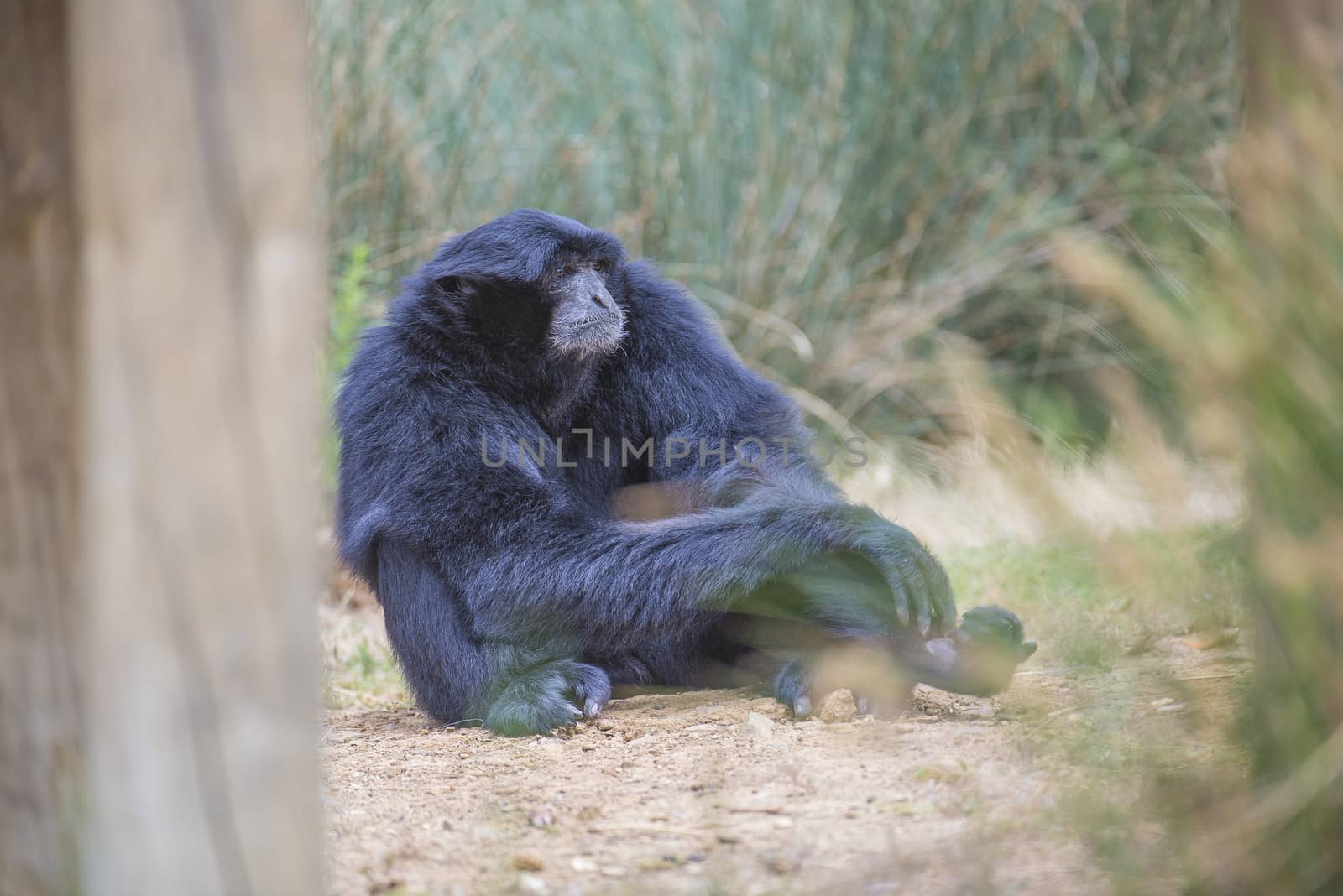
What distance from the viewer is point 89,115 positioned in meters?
1.86

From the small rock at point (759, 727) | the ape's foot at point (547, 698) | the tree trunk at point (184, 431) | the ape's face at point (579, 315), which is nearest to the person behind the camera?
the tree trunk at point (184, 431)

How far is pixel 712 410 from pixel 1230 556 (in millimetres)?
2467

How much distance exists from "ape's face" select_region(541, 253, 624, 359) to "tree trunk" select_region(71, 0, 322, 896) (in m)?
2.99

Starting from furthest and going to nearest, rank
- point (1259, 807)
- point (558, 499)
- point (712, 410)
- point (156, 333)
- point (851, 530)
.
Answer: point (712, 410), point (558, 499), point (851, 530), point (1259, 807), point (156, 333)

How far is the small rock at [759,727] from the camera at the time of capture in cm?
379

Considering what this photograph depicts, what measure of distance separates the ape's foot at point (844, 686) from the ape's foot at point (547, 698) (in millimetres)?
668

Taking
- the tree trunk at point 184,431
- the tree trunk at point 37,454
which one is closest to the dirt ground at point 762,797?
the tree trunk at point 37,454

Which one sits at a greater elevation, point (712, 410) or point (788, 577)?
point (712, 410)

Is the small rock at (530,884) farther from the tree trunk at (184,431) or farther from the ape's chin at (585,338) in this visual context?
the ape's chin at (585,338)

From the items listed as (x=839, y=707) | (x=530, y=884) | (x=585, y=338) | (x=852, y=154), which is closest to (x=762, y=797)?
(x=530, y=884)

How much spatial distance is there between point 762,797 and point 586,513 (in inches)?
64.7

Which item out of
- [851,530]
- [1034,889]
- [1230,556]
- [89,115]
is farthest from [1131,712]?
[89,115]

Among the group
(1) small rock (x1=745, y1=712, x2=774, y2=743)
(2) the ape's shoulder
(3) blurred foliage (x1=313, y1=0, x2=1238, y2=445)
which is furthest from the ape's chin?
(3) blurred foliage (x1=313, y1=0, x2=1238, y2=445)

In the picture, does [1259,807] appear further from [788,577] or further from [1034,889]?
[788,577]
